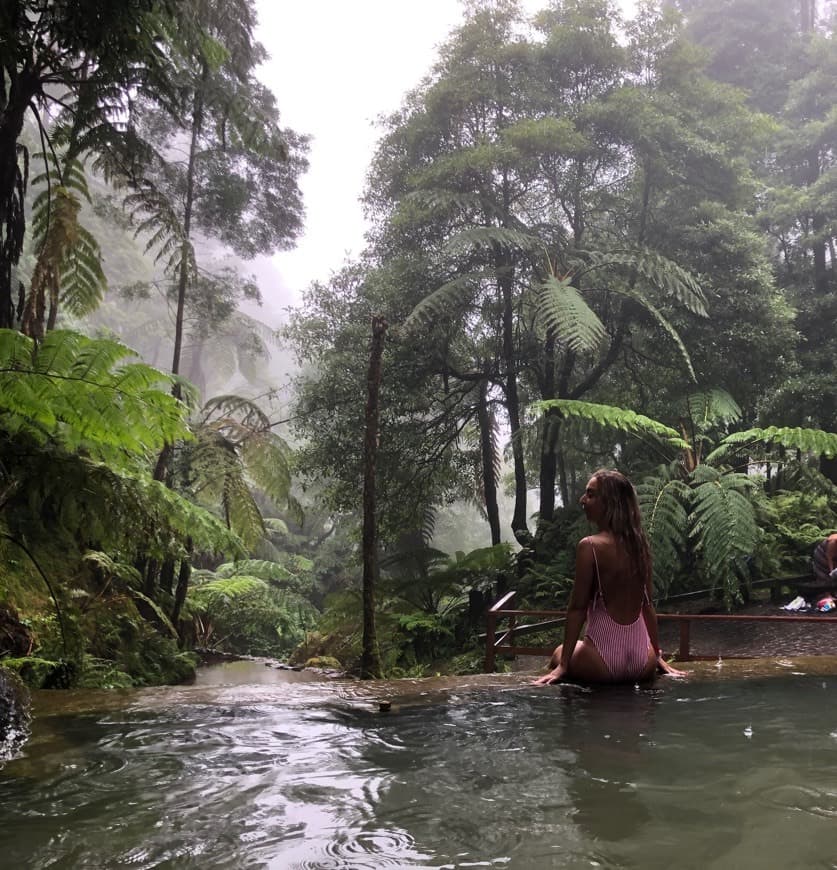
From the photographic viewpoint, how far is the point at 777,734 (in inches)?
119

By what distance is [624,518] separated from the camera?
355 cm

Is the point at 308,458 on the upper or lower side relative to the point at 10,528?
upper

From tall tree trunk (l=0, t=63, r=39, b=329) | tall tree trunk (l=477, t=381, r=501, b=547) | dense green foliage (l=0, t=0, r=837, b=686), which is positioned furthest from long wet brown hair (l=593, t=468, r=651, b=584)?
tall tree trunk (l=477, t=381, r=501, b=547)

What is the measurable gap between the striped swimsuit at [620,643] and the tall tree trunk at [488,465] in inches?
341

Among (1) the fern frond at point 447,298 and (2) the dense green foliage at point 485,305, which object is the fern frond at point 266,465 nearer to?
(2) the dense green foliage at point 485,305

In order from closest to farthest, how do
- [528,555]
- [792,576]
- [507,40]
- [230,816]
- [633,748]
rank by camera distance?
[230,816]
[633,748]
[792,576]
[528,555]
[507,40]

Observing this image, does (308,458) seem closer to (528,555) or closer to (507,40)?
(528,555)

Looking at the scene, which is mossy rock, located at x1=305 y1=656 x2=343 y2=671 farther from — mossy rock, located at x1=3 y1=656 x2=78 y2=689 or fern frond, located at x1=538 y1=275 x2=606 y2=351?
mossy rock, located at x1=3 y1=656 x2=78 y2=689

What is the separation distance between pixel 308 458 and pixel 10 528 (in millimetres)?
7149

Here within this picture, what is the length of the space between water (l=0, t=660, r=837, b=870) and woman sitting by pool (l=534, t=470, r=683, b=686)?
0.64 feet

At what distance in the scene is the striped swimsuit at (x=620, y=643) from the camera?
3645 millimetres

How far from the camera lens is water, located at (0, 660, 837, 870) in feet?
6.07

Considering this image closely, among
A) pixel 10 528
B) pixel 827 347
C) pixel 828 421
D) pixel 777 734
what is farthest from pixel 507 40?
pixel 777 734

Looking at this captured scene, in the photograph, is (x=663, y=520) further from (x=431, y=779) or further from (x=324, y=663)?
(x=324, y=663)
